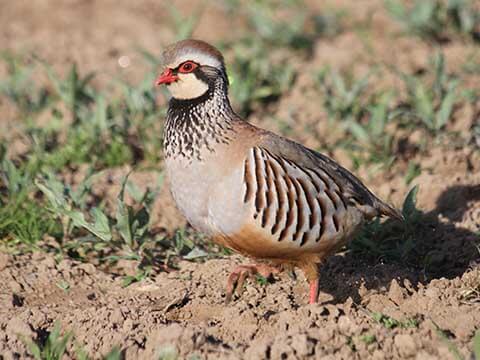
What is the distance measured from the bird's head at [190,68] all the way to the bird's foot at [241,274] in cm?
95

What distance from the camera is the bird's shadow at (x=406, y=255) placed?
17.1ft

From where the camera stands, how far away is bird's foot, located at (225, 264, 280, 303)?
196 inches

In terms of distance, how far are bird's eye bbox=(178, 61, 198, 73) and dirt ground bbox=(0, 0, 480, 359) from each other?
1188 mm

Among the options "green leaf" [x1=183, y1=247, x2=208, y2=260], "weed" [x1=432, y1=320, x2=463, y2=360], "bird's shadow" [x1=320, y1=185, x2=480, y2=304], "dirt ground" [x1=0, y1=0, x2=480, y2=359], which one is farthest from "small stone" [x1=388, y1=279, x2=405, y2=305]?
"green leaf" [x1=183, y1=247, x2=208, y2=260]

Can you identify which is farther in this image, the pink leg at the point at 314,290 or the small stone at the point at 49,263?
the small stone at the point at 49,263

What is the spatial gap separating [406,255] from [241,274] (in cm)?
107

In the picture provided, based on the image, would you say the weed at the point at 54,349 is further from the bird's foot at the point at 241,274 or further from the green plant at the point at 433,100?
the green plant at the point at 433,100

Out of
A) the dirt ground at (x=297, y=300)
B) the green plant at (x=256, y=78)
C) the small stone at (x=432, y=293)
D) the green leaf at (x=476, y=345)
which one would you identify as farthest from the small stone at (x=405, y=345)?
the green plant at (x=256, y=78)

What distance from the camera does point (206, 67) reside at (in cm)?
481

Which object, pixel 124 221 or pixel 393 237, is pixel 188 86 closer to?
pixel 124 221

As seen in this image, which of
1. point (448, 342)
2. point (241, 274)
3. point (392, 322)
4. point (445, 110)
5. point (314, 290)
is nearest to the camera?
point (448, 342)

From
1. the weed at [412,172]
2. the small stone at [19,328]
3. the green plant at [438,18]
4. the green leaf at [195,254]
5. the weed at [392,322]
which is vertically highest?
the green plant at [438,18]

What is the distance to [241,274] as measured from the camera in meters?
5.05

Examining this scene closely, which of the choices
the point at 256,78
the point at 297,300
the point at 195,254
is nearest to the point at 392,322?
the point at 297,300
